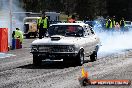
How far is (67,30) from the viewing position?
53.0ft

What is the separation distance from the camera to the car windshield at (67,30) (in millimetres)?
16078

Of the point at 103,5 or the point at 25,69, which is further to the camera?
the point at 103,5

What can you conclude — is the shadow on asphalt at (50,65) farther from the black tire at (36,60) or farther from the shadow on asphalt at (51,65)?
the black tire at (36,60)

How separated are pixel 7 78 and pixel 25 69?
7.93 feet

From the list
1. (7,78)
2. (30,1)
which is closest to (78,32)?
(7,78)

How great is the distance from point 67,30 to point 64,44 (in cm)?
131

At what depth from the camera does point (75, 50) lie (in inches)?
591

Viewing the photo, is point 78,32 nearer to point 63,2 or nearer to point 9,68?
point 9,68

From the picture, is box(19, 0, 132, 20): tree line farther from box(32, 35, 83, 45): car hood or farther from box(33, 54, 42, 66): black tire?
box(32, 35, 83, 45): car hood

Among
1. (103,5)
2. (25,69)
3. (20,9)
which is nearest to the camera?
(25,69)

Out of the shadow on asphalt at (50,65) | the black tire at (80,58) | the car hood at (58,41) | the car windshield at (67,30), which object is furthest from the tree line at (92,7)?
the black tire at (80,58)

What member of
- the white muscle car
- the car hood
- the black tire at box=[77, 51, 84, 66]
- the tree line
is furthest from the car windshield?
the tree line

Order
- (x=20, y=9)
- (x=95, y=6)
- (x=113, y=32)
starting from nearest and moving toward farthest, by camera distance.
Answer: (x=113, y=32), (x=20, y=9), (x=95, y=6)

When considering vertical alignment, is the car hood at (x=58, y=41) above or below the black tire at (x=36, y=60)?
above
